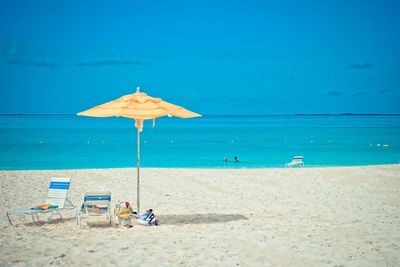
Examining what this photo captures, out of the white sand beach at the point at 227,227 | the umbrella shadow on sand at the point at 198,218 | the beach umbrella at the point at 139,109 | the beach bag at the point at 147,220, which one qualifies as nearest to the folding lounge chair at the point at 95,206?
the white sand beach at the point at 227,227

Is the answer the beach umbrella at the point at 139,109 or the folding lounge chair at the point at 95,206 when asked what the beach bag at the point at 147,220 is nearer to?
the folding lounge chair at the point at 95,206

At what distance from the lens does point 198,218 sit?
8.12 meters

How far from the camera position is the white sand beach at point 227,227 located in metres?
5.52

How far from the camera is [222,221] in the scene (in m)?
7.84

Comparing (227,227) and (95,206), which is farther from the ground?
(95,206)

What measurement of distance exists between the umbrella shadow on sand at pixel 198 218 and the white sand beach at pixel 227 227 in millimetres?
17

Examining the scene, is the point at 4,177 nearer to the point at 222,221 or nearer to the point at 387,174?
the point at 222,221

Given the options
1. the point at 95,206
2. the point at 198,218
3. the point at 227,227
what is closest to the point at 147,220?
the point at 95,206

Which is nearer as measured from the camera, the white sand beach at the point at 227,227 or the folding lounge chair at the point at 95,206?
the white sand beach at the point at 227,227

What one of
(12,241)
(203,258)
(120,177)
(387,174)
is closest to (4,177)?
(120,177)

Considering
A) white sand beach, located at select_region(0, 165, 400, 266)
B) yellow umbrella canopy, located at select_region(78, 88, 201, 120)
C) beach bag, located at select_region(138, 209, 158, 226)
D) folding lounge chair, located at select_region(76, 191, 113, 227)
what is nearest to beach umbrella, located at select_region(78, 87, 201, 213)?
yellow umbrella canopy, located at select_region(78, 88, 201, 120)

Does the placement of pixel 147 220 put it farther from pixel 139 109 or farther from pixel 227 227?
pixel 139 109

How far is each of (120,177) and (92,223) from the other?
6250 mm

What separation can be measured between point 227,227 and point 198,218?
0.94 m
